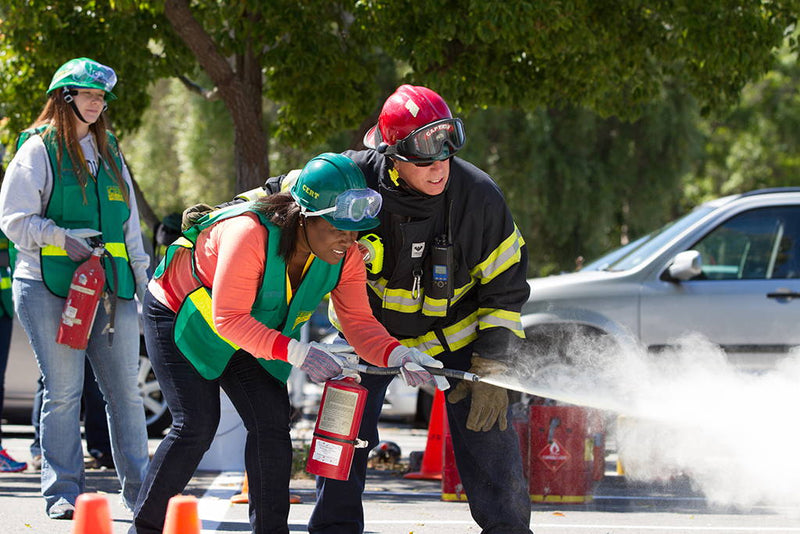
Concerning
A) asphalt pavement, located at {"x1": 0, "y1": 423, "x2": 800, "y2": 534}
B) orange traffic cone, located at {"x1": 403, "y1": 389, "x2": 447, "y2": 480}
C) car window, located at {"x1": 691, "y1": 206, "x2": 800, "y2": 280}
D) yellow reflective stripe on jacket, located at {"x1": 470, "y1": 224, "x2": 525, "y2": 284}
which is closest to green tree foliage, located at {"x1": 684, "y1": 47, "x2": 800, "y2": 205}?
car window, located at {"x1": 691, "y1": 206, "x2": 800, "y2": 280}

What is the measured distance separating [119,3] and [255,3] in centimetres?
96

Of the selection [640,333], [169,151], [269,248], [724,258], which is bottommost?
[269,248]

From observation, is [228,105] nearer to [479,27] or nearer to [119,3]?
[119,3]

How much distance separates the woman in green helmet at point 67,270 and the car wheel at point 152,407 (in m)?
3.02

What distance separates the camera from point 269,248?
3.69 m

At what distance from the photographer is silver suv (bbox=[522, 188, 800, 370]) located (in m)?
7.47

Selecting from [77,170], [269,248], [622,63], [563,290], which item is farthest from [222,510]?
[622,63]

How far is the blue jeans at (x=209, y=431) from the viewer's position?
3848mm

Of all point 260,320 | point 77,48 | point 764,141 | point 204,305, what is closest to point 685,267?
point 260,320

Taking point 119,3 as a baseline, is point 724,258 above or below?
below

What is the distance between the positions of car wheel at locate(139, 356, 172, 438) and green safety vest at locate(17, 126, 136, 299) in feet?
10.0

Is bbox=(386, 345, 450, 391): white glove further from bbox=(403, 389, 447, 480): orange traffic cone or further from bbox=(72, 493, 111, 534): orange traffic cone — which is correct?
bbox=(403, 389, 447, 480): orange traffic cone

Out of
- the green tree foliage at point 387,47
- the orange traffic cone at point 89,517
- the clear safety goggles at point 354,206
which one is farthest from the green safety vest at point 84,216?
the green tree foliage at point 387,47

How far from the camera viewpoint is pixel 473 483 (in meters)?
4.14
